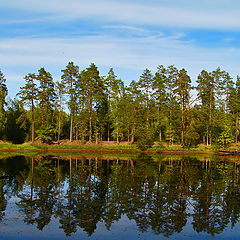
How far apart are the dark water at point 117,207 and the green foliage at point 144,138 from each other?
986 inches

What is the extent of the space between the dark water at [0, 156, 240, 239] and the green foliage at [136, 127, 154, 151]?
25.0 meters

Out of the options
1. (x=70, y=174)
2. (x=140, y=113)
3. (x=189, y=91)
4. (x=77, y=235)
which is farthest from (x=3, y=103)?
(x=77, y=235)

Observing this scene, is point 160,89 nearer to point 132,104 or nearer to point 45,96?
point 132,104

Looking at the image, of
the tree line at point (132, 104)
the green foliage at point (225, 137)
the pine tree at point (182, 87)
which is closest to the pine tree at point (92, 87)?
the tree line at point (132, 104)

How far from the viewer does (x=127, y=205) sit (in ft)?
51.4

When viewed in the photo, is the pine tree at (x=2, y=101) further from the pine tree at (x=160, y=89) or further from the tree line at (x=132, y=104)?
the pine tree at (x=160, y=89)

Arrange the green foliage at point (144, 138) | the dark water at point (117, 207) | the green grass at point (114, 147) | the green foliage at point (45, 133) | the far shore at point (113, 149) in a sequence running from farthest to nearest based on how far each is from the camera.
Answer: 1. the green foliage at point (45, 133)
2. the green grass at point (114, 147)
3. the far shore at point (113, 149)
4. the green foliage at point (144, 138)
5. the dark water at point (117, 207)

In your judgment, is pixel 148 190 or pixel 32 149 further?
pixel 32 149

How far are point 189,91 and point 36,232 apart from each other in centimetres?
4819

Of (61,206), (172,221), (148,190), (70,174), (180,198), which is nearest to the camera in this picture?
(172,221)

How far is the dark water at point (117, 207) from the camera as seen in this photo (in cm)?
1202

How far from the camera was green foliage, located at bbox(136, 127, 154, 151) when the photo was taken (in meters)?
50.0

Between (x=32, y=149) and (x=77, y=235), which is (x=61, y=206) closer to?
(x=77, y=235)

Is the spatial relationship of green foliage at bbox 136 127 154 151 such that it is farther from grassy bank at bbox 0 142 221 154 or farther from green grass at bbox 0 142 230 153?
green grass at bbox 0 142 230 153
